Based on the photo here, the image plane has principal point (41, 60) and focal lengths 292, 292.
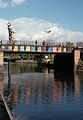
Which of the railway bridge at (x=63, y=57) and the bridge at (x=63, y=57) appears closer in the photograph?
the bridge at (x=63, y=57)

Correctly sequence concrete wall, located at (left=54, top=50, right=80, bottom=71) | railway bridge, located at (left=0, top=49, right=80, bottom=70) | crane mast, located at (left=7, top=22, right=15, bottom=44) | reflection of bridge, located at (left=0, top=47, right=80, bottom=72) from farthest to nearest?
concrete wall, located at (left=54, top=50, right=80, bottom=71)
railway bridge, located at (left=0, top=49, right=80, bottom=70)
reflection of bridge, located at (left=0, top=47, right=80, bottom=72)
crane mast, located at (left=7, top=22, right=15, bottom=44)

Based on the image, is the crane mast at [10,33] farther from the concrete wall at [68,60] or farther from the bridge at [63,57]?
the concrete wall at [68,60]

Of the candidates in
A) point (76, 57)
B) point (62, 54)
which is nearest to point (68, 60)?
point (62, 54)

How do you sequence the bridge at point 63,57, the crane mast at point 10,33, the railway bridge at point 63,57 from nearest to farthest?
the crane mast at point 10,33, the bridge at point 63,57, the railway bridge at point 63,57

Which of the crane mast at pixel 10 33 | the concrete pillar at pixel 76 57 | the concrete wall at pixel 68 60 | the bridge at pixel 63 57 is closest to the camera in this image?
the crane mast at pixel 10 33

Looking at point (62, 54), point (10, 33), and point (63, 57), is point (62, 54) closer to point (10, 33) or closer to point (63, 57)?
point (63, 57)

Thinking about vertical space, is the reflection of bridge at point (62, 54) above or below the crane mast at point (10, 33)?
below

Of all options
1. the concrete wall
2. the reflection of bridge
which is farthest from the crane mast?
the concrete wall

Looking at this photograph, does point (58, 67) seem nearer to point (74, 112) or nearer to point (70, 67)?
point (70, 67)

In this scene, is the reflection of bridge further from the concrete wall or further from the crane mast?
the crane mast

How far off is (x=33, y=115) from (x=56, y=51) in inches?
2983

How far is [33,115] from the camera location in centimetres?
3278

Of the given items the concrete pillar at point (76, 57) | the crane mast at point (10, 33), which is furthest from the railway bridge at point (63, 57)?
the crane mast at point (10, 33)

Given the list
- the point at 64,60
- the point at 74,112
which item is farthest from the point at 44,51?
the point at 74,112
